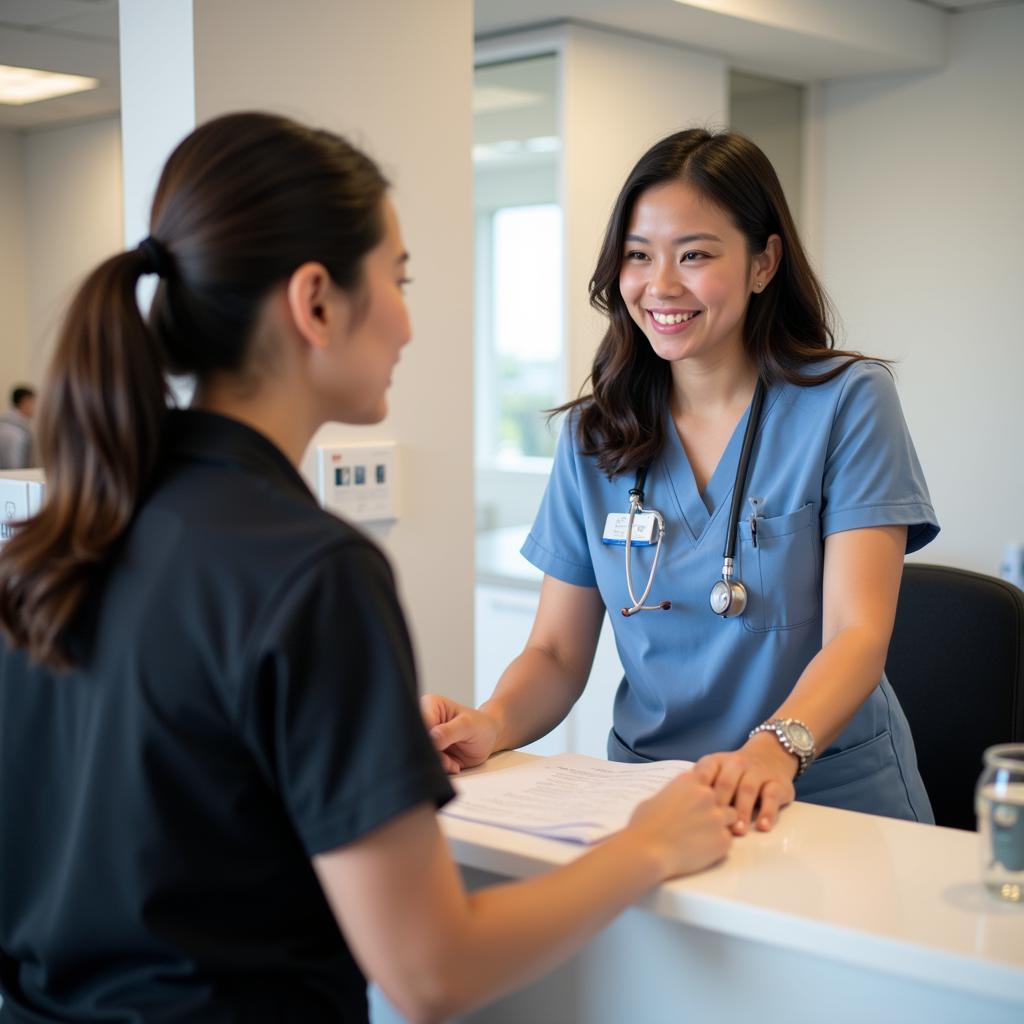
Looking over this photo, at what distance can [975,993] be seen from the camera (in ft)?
2.96

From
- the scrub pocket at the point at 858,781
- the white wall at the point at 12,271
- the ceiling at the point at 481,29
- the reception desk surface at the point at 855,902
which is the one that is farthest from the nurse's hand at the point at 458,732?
the white wall at the point at 12,271

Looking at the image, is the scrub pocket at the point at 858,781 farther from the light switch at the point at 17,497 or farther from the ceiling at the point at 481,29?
the ceiling at the point at 481,29

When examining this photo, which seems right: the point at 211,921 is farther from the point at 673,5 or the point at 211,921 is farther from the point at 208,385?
the point at 673,5

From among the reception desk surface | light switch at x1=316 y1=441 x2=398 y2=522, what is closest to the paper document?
the reception desk surface

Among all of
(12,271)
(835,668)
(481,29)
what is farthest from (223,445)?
(12,271)

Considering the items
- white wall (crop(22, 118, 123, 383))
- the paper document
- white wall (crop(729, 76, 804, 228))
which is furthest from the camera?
white wall (crop(22, 118, 123, 383))

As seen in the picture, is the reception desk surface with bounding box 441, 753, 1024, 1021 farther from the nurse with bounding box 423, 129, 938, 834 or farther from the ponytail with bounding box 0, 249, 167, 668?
the ponytail with bounding box 0, 249, 167, 668

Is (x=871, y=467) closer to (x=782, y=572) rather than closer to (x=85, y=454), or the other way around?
(x=782, y=572)

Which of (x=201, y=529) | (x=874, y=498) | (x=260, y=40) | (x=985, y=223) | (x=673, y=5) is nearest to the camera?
(x=201, y=529)

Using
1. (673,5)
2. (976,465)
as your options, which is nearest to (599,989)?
(673,5)

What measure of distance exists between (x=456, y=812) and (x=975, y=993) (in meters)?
0.50

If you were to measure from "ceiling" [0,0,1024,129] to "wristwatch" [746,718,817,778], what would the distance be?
6.84ft

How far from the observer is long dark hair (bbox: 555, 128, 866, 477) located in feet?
5.34

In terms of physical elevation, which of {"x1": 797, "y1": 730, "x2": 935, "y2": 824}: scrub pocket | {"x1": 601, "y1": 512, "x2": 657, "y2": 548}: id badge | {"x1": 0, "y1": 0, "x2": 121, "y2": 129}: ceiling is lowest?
{"x1": 797, "y1": 730, "x2": 935, "y2": 824}: scrub pocket
